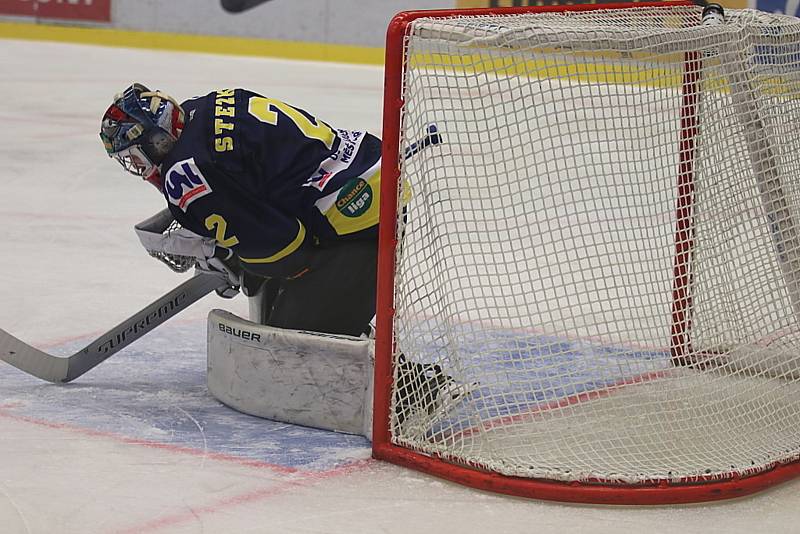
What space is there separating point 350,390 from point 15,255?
2374mm

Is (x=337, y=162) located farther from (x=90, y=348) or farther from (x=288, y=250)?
(x=90, y=348)

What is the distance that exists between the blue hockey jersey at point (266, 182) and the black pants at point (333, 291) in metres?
0.04

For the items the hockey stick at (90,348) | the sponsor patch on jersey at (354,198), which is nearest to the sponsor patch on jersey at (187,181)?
the sponsor patch on jersey at (354,198)

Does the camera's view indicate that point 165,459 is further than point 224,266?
No

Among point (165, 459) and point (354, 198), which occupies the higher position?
point (354, 198)

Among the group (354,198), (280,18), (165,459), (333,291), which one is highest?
(280,18)

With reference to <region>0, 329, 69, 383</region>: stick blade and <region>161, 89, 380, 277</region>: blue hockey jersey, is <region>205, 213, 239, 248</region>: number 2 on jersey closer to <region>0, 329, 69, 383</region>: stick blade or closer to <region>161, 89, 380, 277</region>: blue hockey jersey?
<region>161, 89, 380, 277</region>: blue hockey jersey

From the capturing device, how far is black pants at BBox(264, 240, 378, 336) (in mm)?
3236

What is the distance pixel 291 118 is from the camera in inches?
124

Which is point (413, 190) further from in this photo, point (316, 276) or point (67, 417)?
point (67, 417)

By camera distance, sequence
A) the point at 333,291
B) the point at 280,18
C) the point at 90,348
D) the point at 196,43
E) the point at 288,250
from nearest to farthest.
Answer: the point at 288,250, the point at 333,291, the point at 90,348, the point at 280,18, the point at 196,43

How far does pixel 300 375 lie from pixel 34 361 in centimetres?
81

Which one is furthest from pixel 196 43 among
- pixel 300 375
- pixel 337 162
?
pixel 300 375

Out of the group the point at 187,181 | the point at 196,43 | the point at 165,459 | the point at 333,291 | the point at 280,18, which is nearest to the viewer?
the point at 165,459
